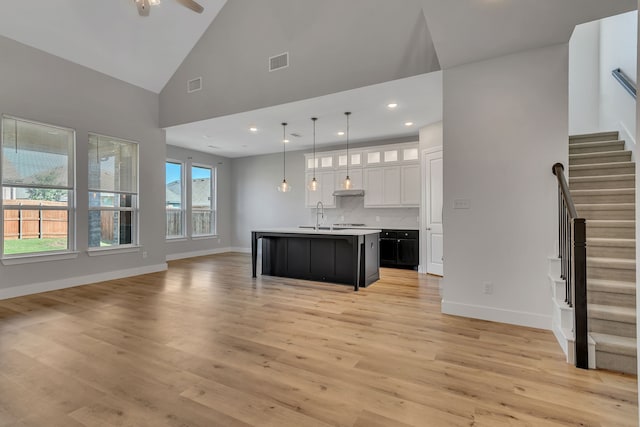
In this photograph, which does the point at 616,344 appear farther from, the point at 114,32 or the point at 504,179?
the point at 114,32

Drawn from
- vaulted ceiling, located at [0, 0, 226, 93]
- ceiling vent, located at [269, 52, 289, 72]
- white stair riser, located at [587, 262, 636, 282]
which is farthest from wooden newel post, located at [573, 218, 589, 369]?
vaulted ceiling, located at [0, 0, 226, 93]

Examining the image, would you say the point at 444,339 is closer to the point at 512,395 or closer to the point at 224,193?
the point at 512,395

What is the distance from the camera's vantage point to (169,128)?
6.39 m

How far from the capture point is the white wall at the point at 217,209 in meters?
8.04

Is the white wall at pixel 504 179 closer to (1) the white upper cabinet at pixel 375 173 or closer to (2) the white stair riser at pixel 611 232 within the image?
(2) the white stair riser at pixel 611 232

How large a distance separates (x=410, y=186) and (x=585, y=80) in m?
3.46

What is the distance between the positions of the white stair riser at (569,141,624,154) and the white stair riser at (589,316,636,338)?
269 centimetres

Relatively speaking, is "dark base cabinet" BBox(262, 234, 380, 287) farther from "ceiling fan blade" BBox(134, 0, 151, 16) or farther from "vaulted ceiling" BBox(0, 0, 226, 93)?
"vaulted ceiling" BBox(0, 0, 226, 93)

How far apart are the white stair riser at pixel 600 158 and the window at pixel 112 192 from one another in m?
7.26

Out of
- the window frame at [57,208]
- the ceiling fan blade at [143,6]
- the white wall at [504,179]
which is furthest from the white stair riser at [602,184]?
the window frame at [57,208]

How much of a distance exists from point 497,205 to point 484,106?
44.7 inches

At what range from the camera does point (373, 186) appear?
7.04m

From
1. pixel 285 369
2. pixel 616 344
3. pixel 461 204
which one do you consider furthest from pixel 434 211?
pixel 285 369

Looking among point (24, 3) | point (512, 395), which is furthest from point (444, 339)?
point (24, 3)
